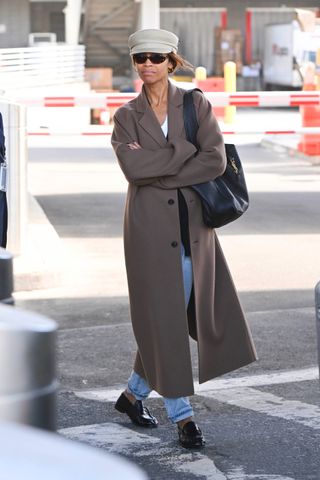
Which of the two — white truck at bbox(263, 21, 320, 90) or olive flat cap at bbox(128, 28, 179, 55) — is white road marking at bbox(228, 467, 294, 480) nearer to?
olive flat cap at bbox(128, 28, 179, 55)

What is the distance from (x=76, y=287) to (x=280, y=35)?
34360mm

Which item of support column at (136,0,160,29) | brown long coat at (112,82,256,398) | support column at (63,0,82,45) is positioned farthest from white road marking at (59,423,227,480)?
support column at (63,0,82,45)

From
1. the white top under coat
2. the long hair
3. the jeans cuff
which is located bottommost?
the jeans cuff

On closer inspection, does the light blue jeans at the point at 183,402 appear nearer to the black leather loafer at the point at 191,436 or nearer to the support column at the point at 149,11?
the black leather loafer at the point at 191,436

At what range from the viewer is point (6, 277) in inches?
103

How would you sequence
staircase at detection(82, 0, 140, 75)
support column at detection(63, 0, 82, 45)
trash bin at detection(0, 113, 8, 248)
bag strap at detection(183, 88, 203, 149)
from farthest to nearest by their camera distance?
staircase at detection(82, 0, 140, 75) < support column at detection(63, 0, 82, 45) < trash bin at detection(0, 113, 8, 248) < bag strap at detection(183, 88, 203, 149)

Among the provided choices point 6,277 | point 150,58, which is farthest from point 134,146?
point 6,277

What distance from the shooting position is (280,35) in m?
43.5

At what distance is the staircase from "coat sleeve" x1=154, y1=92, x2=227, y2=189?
33917 millimetres

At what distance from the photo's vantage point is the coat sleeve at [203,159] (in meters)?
5.70

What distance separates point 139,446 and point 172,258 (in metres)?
0.80

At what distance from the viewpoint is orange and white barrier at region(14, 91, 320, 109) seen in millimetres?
16453

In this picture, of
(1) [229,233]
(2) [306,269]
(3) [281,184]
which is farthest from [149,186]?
(3) [281,184]

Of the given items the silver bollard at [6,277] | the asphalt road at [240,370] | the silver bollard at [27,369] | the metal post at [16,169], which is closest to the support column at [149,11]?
the asphalt road at [240,370]
